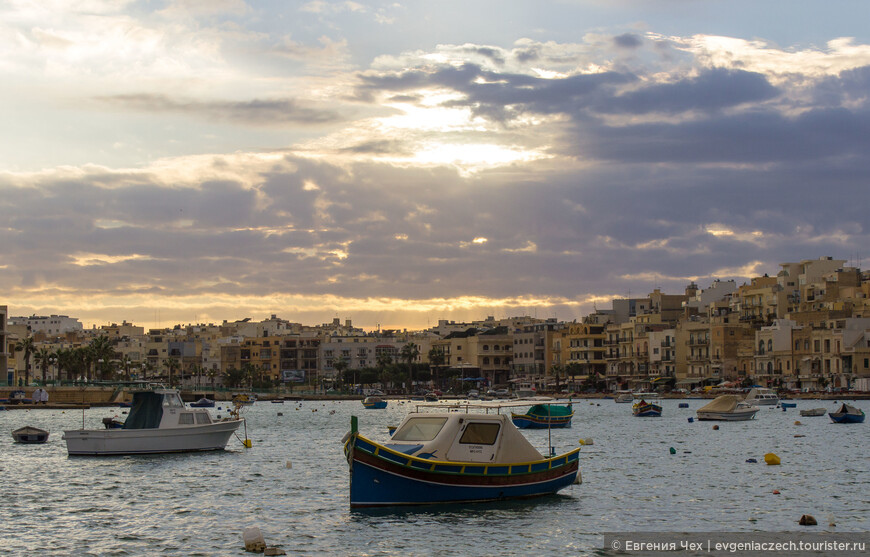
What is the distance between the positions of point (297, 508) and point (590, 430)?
5898 cm

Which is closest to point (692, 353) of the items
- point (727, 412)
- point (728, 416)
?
point (727, 412)

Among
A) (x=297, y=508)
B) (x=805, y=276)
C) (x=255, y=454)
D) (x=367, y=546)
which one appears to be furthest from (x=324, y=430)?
(x=805, y=276)

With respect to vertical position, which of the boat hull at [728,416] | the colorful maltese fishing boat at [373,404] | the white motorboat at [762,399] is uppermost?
the white motorboat at [762,399]

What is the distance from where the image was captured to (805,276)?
18762 centimetres

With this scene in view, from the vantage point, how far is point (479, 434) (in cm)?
3753

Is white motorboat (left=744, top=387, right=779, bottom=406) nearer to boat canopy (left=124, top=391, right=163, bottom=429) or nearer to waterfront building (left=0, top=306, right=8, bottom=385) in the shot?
boat canopy (left=124, top=391, right=163, bottom=429)

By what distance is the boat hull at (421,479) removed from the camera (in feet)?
115

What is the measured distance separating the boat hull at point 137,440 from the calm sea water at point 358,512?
0.71 metres

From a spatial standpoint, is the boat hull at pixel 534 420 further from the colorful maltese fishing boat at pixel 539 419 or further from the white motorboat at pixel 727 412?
the white motorboat at pixel 727 412

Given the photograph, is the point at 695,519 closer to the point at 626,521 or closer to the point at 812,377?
the point at 626,521

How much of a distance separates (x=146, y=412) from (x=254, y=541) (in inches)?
1221

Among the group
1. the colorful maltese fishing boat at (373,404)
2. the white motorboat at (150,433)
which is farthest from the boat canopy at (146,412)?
the colorful maltese fishing boat at (373,404)

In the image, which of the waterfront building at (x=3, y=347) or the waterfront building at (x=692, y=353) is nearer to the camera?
the waterfront building at (x=3, y=347)

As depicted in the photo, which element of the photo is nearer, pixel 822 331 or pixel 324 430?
pixel 324 430
